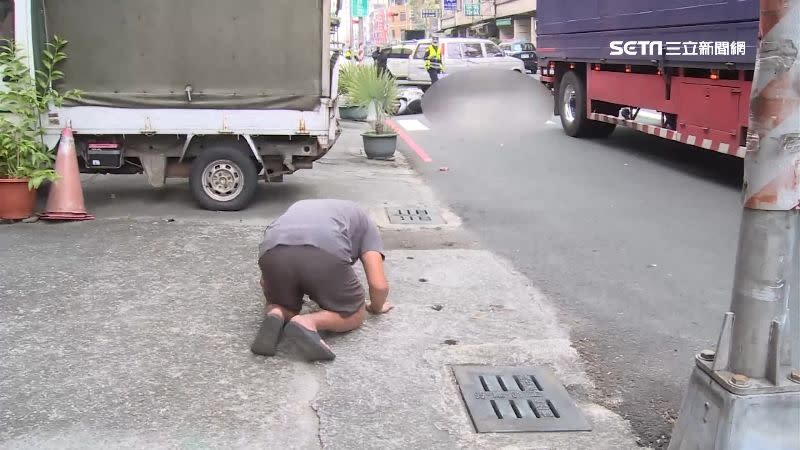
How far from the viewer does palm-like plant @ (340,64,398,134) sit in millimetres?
11625

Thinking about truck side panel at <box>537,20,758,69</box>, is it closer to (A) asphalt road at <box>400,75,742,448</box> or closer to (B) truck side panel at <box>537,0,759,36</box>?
(B) truck side panel at <box>537,0,759,36</box>

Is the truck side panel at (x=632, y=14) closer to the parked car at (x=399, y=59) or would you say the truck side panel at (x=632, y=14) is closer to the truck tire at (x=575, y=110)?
the truck tire at (x=575, y=110)

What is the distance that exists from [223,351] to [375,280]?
998 millimetres

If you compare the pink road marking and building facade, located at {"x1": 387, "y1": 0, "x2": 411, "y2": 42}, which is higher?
building facade, located at {"x1": 387, "y1": 0, "x2": 411, "y2": 42}

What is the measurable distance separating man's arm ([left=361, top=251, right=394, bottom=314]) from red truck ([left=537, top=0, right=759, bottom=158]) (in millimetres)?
3286

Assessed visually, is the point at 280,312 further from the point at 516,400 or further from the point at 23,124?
the point at 23,124

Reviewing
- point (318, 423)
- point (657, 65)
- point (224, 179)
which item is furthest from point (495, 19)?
point (318, 423)

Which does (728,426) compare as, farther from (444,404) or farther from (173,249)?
(173,249)

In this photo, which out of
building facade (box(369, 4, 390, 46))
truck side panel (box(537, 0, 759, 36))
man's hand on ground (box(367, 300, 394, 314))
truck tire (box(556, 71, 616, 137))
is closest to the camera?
man's hand on ground (box(367, 300, 394, 314))

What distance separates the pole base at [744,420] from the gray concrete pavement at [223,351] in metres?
0.55

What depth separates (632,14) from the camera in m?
11.3

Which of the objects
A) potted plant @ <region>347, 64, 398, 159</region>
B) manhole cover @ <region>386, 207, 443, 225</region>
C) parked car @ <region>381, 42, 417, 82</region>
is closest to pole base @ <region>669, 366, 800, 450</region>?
manhole cover @ <region>386, 207, 443, 225</region>

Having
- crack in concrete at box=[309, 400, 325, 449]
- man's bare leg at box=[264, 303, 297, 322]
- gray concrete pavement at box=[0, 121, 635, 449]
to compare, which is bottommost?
crack in concrete at box=[309, 400, 325, 449]

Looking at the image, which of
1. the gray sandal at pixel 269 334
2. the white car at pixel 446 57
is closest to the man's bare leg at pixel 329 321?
the gray sandal at pixel 269 334
